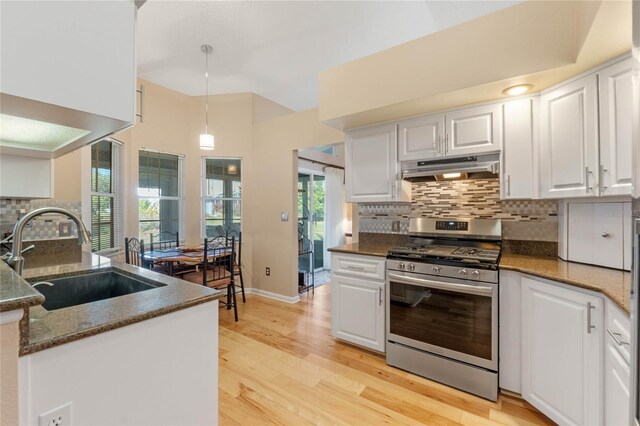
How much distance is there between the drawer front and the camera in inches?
47.6

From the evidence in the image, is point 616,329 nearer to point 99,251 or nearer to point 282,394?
point 282,394

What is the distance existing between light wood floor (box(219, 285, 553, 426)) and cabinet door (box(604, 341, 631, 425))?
20.9 inches

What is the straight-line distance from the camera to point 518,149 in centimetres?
210

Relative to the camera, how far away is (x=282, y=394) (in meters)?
2.02

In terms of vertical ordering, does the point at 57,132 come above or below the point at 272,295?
above

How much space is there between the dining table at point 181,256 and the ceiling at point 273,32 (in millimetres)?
2190

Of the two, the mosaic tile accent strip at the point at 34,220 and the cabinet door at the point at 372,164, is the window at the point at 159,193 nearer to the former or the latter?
the mosaic tile accent strip at the point at 34,220

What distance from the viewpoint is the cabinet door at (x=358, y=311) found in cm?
246

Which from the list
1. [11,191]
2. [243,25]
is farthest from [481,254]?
[11,191]

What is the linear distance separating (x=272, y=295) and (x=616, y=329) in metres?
3.54

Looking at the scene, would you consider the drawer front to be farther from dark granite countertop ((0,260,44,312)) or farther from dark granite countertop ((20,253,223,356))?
dark granite countertop ((0,260,44,312))

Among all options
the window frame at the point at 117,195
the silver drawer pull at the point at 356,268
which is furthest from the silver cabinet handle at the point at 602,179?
the window frame at the point at 117,195

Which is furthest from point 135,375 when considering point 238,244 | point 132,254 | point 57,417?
point 238,244

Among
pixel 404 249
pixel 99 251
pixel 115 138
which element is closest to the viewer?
pixel 404 249
